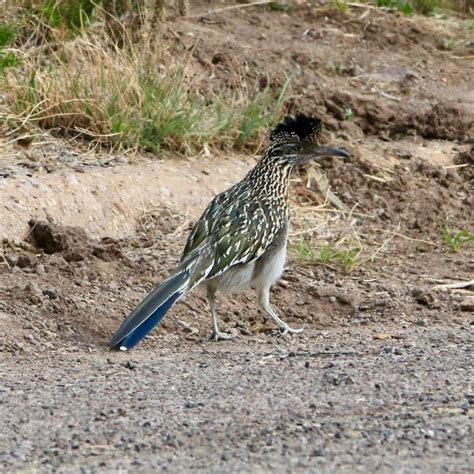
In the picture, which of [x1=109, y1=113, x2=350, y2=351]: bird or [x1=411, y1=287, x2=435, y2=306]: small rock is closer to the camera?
[x1=109, y1=113, x2=350, y2=351]: bird

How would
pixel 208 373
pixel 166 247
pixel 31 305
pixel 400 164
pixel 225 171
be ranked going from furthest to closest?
pixel 400 164 → pixel 225 171 → pixel 166 247 → pixel 31 305 → pixel 208 373

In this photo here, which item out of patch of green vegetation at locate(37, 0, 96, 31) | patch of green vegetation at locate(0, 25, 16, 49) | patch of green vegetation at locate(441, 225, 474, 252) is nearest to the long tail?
patch of green vegetation at locate(441, 225, 474, 252)

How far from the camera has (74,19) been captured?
12.8 metres

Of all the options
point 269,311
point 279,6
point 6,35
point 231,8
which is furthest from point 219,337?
point 279,6

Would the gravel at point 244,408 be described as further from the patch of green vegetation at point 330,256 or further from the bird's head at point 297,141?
the patch of green vegetation at point 330,256

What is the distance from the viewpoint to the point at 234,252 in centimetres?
883

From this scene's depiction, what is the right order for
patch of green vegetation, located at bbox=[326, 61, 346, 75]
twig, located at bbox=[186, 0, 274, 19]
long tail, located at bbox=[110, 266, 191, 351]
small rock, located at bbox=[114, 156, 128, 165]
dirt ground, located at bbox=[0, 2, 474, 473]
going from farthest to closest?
twig, located at bbox=[186, 0, 274, 19], patch of green vegetation, located at bbox=[326, 61, 346, 75], small rock, located at bbox=[114, 156, 128, 165], long tail, located at bbox=[110, 266, 191, 351], dirt ground, located at bbox=[0, 2, 474, 473]

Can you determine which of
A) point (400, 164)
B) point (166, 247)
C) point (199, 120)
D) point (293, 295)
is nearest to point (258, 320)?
point (293, 295)

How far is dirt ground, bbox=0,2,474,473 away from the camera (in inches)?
242

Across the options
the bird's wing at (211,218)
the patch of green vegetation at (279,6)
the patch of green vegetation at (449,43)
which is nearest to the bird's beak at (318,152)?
the bird's wing at (211,218)

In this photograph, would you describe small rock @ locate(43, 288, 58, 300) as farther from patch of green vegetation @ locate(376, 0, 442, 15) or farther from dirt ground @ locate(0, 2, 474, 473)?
patch of green vegetation @ locate(376, 0, 442, 15)

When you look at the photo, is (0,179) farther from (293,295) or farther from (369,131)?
(369,131)

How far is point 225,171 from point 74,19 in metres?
2.22

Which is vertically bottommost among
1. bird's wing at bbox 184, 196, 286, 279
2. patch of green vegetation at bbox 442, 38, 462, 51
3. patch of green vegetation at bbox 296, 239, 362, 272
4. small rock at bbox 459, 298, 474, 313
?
patch of green vegetation at bbox 296, 239, 362, 272
